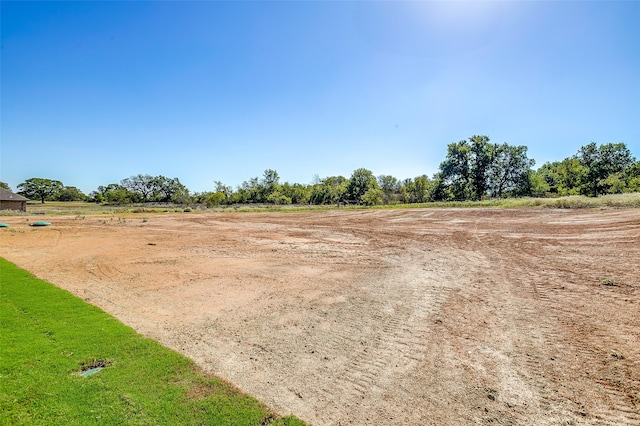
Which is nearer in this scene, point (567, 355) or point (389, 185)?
point (567, 355)

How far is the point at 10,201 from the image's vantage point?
145 feet

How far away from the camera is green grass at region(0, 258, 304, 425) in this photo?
3367 mm

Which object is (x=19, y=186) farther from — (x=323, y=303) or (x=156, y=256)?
(x=323, y=303)

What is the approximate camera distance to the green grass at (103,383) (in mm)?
3367

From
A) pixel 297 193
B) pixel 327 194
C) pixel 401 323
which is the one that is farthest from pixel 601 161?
pixel 401 323

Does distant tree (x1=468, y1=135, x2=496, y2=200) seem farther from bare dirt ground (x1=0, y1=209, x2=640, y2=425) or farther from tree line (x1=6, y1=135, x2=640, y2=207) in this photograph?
bare dirt ground (x1=0, y1=209, x2=640, y2=425)

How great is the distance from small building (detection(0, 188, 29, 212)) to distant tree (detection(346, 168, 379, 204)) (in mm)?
68348

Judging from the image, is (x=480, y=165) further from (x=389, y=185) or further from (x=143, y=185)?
(x=143, y=185)

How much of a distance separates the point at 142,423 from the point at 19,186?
132779mm

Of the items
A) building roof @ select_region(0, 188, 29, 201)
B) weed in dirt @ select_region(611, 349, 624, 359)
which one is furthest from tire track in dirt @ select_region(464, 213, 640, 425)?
building roof @ select_region(0, 188, 29, 201)

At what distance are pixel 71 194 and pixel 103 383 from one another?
14768 centimetres

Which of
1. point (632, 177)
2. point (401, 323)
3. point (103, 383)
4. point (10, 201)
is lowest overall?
point (401, 323)

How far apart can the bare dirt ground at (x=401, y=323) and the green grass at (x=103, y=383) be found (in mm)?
478

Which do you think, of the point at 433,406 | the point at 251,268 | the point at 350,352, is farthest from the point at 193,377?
the point at 251,268
